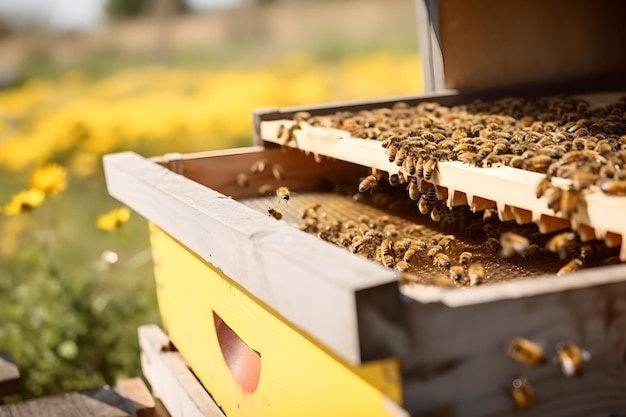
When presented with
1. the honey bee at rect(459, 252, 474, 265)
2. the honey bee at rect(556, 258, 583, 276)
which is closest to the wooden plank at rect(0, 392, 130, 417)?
the honey bee at rect(459, 252, 474, 265)

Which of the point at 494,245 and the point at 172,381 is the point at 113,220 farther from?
the point at 494,245

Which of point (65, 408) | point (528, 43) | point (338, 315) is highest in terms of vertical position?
point (528, 43)

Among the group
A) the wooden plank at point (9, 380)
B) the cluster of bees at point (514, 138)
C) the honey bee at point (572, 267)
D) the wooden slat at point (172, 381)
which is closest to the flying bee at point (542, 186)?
the cluster of bees at point (514, 138)

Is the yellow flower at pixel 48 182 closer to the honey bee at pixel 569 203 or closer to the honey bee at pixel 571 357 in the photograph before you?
the honey bee at pixel 569 203

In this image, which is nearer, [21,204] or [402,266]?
[402,266]

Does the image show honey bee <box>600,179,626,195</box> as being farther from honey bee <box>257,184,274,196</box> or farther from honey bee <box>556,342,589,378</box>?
honey bee <box>257,184,274,196</box>

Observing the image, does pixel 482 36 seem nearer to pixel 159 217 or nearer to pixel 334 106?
pixel 334 106

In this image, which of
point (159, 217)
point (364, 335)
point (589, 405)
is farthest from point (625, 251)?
point (159, 217)

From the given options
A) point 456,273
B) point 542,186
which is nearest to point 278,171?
point 456,273
